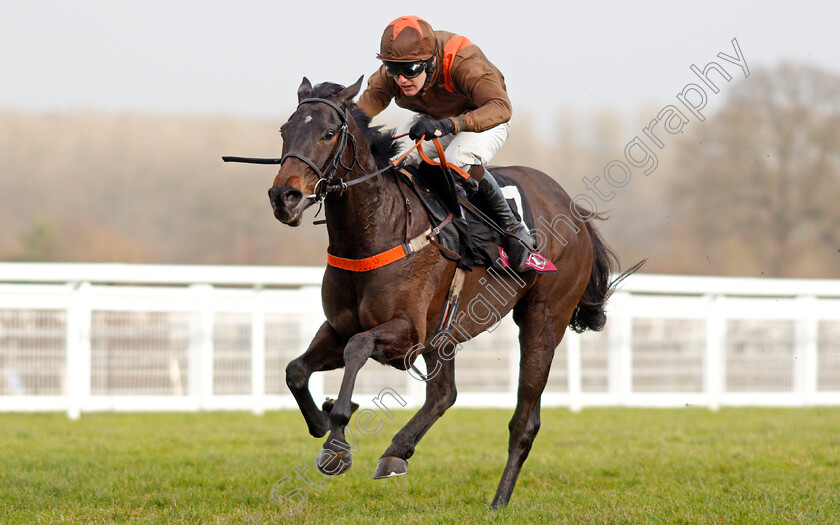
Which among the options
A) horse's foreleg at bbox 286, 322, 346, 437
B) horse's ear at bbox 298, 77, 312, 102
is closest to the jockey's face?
horse's ear at bbox 298, 77, 312, 102

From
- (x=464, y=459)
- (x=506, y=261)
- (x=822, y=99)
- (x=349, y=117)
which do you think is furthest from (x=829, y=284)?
(x=822, y=99)

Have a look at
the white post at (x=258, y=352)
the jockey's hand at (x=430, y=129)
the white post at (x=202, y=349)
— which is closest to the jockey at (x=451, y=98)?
the jockey's hand at (x=430, y=129)

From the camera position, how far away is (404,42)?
462 cm

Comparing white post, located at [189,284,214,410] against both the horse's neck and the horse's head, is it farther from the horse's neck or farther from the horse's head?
the horse's head

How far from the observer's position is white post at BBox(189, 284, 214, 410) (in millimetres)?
10281

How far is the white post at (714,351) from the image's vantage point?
11.1 metres

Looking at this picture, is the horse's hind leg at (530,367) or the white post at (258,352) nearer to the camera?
the horse's hind leg at (530,367)

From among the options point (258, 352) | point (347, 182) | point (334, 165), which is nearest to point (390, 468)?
point (347, 182)

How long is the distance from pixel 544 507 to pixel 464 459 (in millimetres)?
2030

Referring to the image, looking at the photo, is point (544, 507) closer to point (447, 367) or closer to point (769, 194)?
point (447, 367)

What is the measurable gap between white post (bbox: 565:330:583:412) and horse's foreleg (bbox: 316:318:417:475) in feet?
21.8

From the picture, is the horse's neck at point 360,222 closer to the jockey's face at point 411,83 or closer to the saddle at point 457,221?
the saddle at point 457,221

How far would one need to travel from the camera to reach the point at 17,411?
1016cm

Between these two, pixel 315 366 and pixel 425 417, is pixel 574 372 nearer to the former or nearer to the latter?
pixel 425 417
